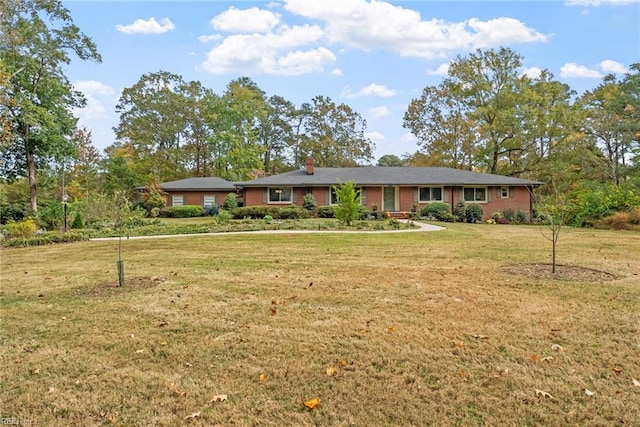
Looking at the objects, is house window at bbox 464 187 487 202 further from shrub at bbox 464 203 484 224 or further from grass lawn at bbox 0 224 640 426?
grass lawn at bbox 0 224 640 426

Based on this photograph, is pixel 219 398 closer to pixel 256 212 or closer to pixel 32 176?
pixel 256 212

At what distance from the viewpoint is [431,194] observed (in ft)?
86.1

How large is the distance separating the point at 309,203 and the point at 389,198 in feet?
18.3

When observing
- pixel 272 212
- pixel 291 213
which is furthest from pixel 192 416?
pixel 272 212

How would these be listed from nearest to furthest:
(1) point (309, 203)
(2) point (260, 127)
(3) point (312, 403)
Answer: (3) point (312, 403)
(1) point (309, 203)
(2) point (260, 127)

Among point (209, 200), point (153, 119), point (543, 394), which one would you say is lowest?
point (543, 394)

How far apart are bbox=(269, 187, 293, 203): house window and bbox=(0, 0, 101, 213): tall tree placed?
14.1 m

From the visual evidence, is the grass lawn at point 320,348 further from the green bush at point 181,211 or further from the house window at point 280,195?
the green bush at point 181,211

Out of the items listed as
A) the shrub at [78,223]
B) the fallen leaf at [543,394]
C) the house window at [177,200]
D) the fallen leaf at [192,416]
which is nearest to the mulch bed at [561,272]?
the fallen leaf at [543,394]

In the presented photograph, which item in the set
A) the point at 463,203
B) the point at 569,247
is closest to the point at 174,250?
the point at 569,247

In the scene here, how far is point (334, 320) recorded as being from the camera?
4637 mm

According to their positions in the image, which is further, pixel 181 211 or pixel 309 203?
pixel 181 211

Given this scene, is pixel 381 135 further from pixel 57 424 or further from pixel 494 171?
pixel 57 424

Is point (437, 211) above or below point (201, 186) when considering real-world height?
below
